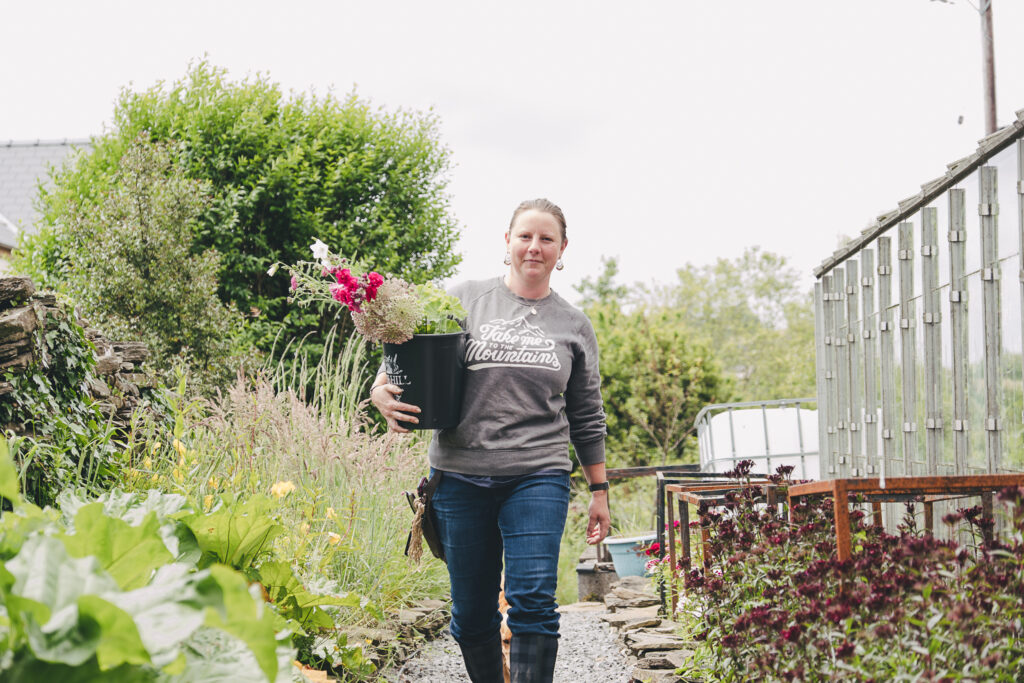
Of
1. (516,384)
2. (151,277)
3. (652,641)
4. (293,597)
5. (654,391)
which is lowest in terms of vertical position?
(652,641)

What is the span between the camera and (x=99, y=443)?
11.9ft

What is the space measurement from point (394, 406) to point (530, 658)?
2.82 ft

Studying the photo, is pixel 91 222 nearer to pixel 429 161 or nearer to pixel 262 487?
pixel 429 161

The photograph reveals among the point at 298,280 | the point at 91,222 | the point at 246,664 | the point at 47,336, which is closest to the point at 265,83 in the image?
the point at 91,222

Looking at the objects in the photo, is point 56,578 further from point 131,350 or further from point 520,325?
point 131,350

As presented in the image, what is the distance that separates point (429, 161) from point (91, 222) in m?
3.51

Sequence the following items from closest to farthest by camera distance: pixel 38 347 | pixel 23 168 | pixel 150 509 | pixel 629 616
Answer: pixel 150 509, pixel 38 347, pixel 629 616, pixel 23 168

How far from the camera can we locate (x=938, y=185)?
477cm

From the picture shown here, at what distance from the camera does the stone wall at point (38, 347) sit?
3404mm

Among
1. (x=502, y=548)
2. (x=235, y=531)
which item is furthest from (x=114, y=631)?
(x=502, y=548)

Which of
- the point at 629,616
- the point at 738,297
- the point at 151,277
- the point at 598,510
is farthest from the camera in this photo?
the point at 738,297

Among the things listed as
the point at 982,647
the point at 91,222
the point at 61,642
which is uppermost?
the point at 91,222

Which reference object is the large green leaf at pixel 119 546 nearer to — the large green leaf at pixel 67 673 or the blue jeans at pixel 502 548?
the large green leaf at pixel 67 673

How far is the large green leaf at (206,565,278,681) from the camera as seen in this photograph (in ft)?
3.87
